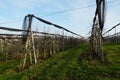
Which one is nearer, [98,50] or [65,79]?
[65,79]

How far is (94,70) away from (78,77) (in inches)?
67.9

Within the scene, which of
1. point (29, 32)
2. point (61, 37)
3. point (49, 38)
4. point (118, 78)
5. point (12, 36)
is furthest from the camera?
point (61, 37)

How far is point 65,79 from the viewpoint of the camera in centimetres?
1029

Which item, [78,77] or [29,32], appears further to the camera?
[29,32]

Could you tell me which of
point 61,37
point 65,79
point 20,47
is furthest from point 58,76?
point 61,37

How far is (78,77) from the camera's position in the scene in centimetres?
1072

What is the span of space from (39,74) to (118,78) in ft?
12.7

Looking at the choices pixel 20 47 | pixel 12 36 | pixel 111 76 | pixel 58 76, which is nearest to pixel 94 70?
pixel 111 76

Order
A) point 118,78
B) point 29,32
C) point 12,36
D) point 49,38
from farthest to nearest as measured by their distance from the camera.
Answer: point 49,38, point 12,36, point 29,32, point 118,78

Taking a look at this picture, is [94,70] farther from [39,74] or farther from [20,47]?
[20,47]

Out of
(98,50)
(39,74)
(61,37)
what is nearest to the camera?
(39,74)

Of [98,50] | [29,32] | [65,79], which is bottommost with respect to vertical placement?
[65,79]

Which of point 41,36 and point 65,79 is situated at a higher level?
point 41,36

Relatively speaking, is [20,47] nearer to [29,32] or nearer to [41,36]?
[41,36]
